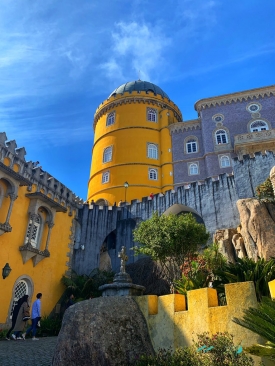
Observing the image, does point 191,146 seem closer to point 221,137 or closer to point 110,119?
point 221,137

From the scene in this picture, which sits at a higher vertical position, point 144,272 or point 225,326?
point 144,272

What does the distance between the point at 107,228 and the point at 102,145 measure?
14.3 metres


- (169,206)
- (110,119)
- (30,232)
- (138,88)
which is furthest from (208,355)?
(138,88)

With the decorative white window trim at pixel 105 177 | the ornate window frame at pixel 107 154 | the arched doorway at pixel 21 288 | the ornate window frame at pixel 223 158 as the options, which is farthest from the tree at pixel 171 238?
the ornate window frame at pixel 107 154

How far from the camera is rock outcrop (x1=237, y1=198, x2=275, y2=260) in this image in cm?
1260

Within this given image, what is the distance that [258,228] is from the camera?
43.3ft

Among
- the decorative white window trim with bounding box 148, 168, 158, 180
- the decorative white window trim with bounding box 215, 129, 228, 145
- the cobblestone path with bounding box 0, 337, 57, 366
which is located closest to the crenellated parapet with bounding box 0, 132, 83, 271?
the cobblestone path with bounding box 0, 337, 57, 366

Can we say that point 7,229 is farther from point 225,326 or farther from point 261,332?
point 261,332

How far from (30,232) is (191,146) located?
19602mm

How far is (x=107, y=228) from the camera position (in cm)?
2009

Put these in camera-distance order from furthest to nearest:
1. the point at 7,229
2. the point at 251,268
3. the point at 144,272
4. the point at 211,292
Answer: the point at 144,272 → the point at 7,229 → the point at 251,268 → the point at 211,292

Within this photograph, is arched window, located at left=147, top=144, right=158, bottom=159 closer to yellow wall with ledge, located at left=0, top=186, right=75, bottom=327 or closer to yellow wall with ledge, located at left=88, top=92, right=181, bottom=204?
yellow wall with ledge, located at left=88, top=92, right=181, bottom=204

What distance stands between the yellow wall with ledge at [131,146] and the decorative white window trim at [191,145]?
1673 mm

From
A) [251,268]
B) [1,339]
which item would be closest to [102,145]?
[1,339]
